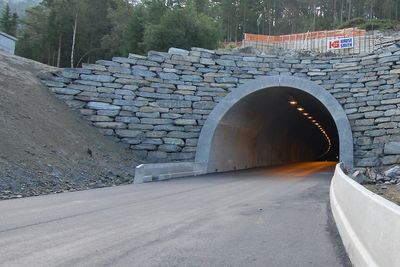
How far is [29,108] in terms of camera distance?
16969mm

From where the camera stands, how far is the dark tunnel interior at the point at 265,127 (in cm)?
2264

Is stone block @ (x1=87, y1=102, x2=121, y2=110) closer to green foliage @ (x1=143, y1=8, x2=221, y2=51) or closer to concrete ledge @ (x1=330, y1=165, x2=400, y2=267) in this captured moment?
green foliage @ (x1=143, y1=8, x2=221, y2=51)

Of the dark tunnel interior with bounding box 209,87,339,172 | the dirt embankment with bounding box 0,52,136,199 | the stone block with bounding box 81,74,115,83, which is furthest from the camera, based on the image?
the dark tunnel interior with bounding box 209,87,339,172

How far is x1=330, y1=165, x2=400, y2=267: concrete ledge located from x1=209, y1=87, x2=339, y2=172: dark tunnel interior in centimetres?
1534

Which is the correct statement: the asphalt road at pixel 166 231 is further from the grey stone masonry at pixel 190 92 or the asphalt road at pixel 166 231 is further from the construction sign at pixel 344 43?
the construction sign at pixel 344 43

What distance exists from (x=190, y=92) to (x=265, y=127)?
A: 895 cm

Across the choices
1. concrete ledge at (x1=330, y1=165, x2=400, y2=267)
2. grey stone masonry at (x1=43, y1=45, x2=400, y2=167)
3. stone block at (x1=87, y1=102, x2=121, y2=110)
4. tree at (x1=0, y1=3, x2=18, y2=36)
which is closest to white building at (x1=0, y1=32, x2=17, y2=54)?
grey stone masonry at (x1=43, y1=45, x2=400, y2=167)

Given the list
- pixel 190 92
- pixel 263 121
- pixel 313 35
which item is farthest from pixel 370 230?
pixel 313 35

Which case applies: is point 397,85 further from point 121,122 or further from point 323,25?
point 323,25

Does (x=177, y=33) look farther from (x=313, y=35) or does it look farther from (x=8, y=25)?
(x=8, y=25)

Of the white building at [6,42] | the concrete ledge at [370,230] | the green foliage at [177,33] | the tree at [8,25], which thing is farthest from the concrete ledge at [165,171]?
the tree at [8,25]

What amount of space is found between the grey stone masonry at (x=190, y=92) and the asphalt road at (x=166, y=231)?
9023 mm

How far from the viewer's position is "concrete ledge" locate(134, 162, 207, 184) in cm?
1625

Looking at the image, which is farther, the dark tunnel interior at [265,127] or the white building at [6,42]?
the white building at [6,42]
